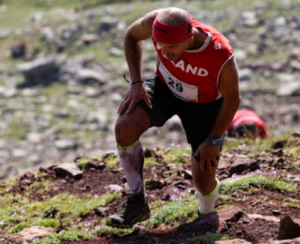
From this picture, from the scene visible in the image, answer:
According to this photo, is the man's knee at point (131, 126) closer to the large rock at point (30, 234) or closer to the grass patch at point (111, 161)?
the large rock at point (30, 234)

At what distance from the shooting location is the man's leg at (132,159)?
5.88 metres

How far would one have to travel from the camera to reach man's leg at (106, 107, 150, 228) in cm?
588

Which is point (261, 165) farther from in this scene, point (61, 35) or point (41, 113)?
point (61, 35)

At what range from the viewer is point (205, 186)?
6.23 m

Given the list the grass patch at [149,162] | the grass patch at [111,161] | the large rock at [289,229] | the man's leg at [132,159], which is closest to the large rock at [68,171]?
the grass patch at [111,161]

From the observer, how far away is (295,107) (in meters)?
46.5

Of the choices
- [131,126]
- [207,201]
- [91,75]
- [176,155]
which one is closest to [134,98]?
[131,126]

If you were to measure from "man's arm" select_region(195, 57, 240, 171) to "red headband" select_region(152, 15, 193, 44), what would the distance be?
1.70ft

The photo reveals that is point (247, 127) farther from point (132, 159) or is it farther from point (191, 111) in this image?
point (132, 159)

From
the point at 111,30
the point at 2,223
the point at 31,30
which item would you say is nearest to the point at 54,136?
the point at 111,30

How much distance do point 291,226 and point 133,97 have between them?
2.17m

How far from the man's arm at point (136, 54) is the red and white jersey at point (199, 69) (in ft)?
0.94

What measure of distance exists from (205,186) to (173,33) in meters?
1.92

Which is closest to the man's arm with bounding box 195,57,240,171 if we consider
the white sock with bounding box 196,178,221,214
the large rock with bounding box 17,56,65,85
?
the white sock with bounding box 196,178,221,214
